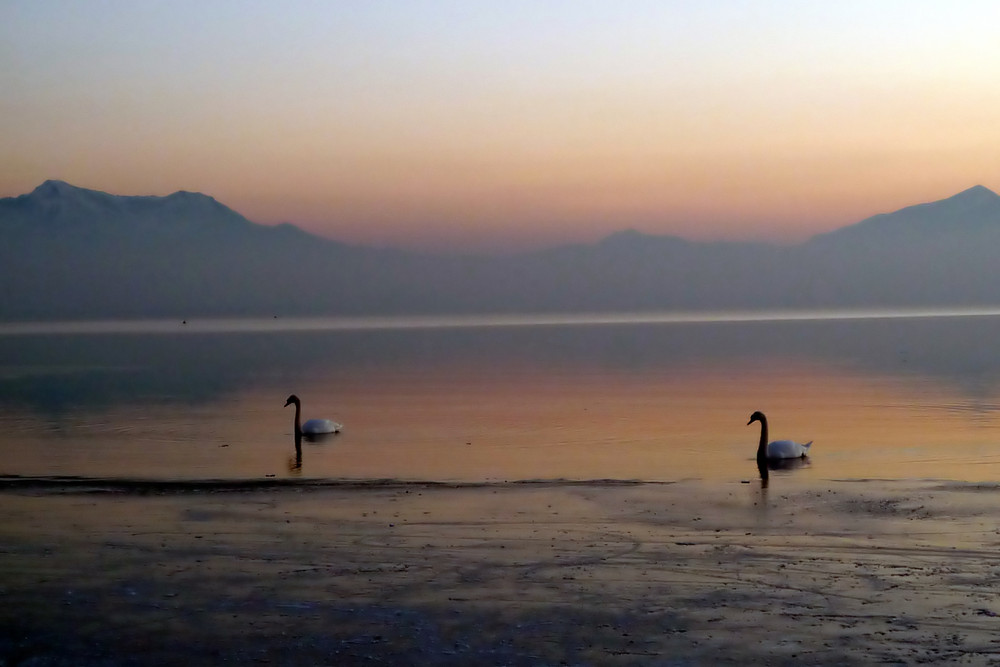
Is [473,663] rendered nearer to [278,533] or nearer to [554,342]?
[278,533]

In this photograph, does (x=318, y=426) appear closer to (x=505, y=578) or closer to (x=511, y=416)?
(x=511, y=416)

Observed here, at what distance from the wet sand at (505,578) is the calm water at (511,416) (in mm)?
3632

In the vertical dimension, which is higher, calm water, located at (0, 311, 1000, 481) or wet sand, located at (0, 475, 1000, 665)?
calm water, located at (0, 311, 1000, 481)

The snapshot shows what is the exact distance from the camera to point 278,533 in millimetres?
14422

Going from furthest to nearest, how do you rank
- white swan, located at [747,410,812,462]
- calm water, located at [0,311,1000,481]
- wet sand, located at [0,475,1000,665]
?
white swan, located at [747,410,812,462] < calm water, located at [0,311,1000,481] < wet sand, located at [0,475,1000,665]

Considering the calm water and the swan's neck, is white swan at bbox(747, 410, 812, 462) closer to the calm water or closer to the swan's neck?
the swan's neck

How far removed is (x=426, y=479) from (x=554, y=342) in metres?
63.5

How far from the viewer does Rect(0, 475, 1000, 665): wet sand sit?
32.2 ft

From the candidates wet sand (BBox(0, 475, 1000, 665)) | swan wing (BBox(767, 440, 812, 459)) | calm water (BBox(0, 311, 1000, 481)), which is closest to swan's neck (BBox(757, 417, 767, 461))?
swan wing (BBox(767, 440, 812, 459))

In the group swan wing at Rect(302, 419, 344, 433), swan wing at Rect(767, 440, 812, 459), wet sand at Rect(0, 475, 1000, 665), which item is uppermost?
swan wing at Rect(302, 419, 344, 433)

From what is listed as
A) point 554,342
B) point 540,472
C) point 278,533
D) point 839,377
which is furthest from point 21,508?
point 554,342

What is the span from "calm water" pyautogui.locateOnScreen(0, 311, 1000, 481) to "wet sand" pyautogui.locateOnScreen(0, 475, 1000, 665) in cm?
363

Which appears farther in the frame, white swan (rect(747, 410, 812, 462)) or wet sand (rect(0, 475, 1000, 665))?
white swan (rect(747, 410, 812, 462))

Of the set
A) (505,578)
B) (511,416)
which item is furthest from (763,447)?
(505,578)
